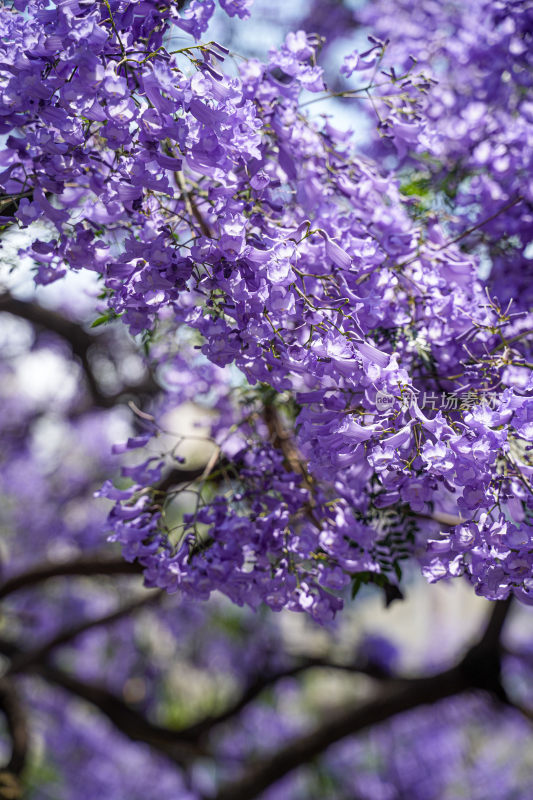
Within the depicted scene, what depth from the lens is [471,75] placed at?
254 cm

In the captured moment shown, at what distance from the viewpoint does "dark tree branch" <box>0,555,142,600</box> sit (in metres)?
2.68

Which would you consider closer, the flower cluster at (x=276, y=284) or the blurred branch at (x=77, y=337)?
the flower cluster at (x=276, y=284)

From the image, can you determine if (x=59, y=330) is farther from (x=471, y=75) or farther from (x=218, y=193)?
(x=218, y=193)

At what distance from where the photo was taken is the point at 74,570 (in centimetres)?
290

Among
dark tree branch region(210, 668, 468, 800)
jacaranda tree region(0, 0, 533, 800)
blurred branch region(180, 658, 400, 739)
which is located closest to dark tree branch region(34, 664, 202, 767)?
blurred branch region(180, 658, 400, 739)

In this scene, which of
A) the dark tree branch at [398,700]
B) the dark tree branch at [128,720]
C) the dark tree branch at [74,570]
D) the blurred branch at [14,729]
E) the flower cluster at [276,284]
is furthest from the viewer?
the dark tree branch at [128,720]

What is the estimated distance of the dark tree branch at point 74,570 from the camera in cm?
268

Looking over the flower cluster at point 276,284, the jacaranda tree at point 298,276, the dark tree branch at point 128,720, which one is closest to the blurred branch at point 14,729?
the dark tree branch at point 128,720

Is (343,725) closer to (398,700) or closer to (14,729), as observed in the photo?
(398,700)

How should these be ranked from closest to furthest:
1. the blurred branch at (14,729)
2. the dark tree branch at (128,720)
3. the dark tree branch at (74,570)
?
the dark tree branch at (74,570)
the blurred branch at (14,729)
the dark tree branch at (128,720)

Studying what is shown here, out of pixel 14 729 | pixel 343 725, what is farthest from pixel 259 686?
pixel 14 729

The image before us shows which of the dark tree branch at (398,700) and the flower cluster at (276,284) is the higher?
the flower cluster at (276,284)

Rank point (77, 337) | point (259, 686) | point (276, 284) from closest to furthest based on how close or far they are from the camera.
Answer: point (276, 284)
point (259, 686)
point (77, 337)

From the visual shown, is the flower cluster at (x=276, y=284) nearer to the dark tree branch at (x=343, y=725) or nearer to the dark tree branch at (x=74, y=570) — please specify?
the dark tree branch at (x=74, y=570)
